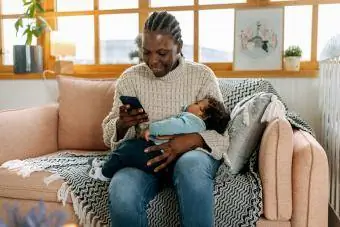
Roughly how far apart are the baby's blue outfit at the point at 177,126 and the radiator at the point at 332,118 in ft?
2.18

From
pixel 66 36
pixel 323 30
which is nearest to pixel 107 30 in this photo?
pixel 66 36

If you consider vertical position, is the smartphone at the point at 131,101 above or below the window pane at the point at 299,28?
below

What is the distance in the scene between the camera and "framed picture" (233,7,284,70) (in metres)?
2.30

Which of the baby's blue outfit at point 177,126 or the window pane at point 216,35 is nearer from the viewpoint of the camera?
the baby's blue outfit at point 177,126

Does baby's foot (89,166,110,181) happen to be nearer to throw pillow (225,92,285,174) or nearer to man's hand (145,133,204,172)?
man's hand (145,133,204,172)

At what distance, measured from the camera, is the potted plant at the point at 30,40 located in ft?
8.47

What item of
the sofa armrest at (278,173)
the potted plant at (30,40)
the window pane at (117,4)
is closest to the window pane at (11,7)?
the potted plant at (30,40)

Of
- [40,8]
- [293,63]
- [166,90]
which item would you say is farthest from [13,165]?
[293,63]

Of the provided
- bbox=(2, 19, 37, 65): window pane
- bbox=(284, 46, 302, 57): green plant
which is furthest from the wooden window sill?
bbox=(2, 19, 37, 65): window pane

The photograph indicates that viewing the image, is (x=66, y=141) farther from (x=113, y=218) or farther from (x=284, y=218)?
(x=284, y=218)

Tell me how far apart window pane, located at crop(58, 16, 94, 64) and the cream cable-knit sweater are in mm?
1241

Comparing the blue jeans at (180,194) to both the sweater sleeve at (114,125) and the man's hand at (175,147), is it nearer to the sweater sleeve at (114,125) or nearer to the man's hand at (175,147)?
the man's hand at (175,147)

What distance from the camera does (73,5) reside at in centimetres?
277

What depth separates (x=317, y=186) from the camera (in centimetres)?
136
